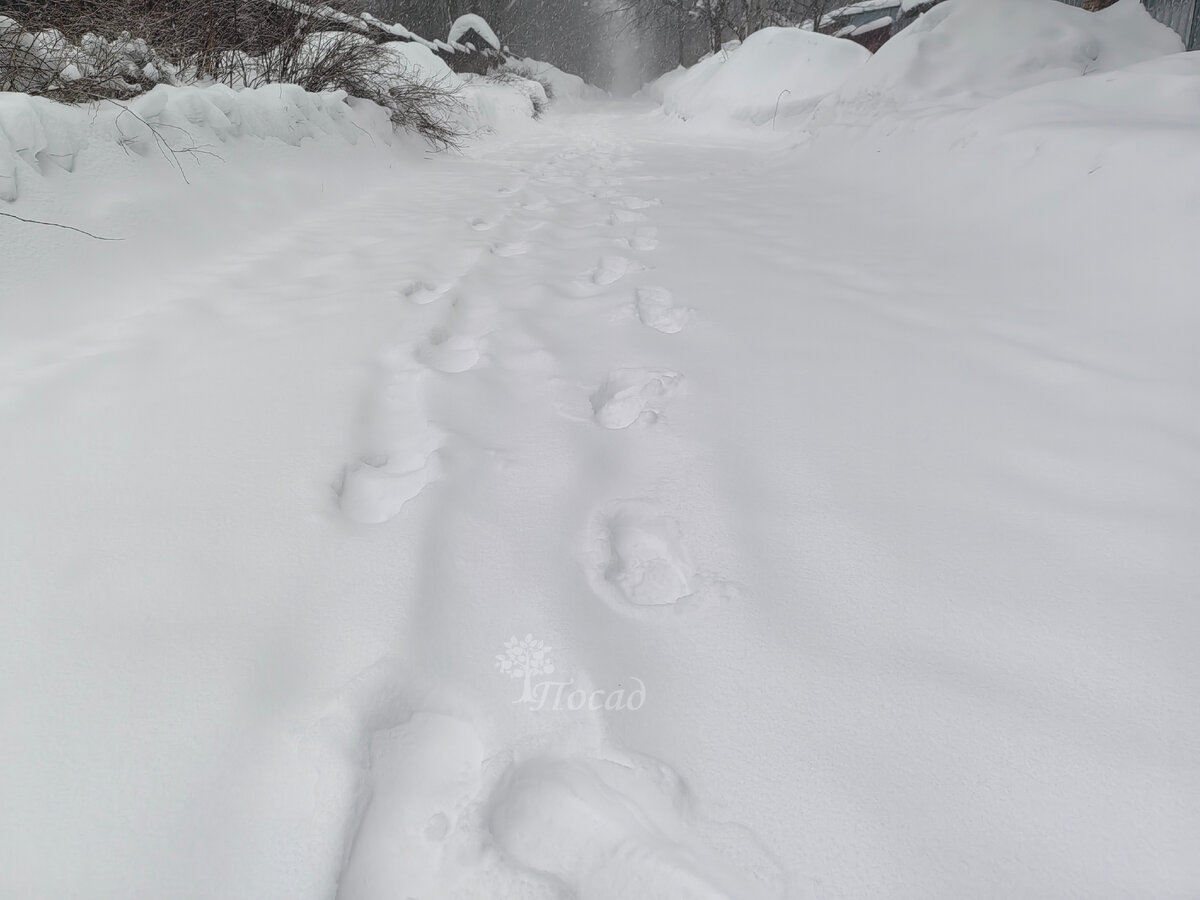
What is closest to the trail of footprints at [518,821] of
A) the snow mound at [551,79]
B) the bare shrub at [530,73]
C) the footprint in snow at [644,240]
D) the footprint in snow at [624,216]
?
the footprint in snow at [644,240]

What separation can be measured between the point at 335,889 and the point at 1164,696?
74cm

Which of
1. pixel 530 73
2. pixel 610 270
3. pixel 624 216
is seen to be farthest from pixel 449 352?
pixel 530 73

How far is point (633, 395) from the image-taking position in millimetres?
1144

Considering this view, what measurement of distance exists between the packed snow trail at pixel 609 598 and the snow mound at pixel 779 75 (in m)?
4.49

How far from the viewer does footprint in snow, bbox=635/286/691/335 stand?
140cm

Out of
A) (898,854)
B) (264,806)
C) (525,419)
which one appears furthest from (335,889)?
(525,419)

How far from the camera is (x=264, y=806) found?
1.66ft

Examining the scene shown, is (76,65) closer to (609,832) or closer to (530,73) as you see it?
(609,832)

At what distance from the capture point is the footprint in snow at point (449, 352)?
4.01 feet

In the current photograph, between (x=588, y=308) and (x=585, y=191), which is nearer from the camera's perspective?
(x=588, y=308)

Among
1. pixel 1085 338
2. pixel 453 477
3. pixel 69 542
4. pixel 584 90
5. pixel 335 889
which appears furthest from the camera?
pixel 584 90

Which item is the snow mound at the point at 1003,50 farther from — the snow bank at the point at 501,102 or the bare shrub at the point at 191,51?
the snow bank at the point at 501,102

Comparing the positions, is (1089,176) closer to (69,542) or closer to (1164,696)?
(1164,696)

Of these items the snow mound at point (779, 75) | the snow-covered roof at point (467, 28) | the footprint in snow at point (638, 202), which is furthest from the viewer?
the snow-covered roof at point (467, 28)
